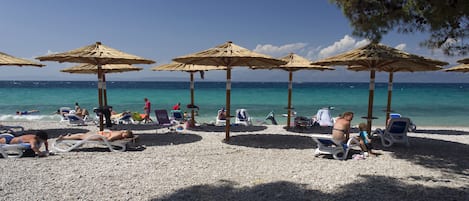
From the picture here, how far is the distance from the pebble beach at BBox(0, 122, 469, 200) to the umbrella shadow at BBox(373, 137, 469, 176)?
18mm

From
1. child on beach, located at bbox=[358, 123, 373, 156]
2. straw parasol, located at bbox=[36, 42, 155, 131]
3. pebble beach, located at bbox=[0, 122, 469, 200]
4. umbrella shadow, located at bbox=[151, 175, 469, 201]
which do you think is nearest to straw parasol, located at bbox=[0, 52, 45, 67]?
straw parasol, located at bbox=[36, 42, 155, 131]

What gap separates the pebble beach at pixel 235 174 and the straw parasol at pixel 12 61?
2834mm

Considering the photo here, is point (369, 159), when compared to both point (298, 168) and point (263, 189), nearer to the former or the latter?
point (298, 168)

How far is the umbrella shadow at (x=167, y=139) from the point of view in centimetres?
691

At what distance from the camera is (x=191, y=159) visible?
5395 millimetres

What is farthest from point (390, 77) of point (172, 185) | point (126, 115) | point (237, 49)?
point (126, 115)

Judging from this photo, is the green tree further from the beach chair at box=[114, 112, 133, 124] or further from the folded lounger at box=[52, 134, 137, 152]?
the beach chair at box=[114, 112, 133, 124]

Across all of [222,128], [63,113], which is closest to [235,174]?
[222,128]

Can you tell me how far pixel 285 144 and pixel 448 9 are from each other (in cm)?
411

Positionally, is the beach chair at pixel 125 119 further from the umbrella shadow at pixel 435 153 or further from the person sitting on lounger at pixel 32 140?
the umbrella shadow at pixel 435 153

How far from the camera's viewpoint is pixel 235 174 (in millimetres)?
4543

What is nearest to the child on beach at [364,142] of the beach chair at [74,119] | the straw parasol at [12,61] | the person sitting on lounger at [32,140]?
the person sitting on lounger at [32,140]

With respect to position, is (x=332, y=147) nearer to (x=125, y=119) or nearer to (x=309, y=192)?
(x=309, y=192)

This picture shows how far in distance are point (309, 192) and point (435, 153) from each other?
3787 millimetres
